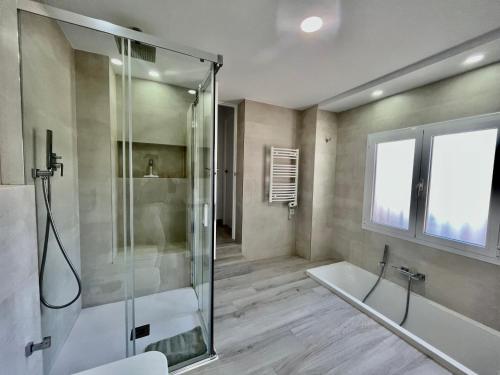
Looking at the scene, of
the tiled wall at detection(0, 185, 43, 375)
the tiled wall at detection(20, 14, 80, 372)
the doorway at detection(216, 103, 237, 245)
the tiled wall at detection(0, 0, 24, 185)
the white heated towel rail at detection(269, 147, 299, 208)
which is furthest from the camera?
the doorway at detection(216, 103, 237, 245)

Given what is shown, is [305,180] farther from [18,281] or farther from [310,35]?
[18,281]

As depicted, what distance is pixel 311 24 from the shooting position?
134cm

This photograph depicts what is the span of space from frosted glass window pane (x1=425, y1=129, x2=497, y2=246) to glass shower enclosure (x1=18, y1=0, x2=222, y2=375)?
227cm

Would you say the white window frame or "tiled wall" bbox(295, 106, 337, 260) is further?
"tiled wall" bbox(295, 106, 337, 260)

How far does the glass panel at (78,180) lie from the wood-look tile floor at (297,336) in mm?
851

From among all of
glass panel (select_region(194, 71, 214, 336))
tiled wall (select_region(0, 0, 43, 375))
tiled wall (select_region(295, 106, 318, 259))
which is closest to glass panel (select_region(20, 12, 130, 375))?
tiled wall (select_region(0, 0, 43, 375))

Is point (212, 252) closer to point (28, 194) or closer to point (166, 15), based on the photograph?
point (28, 194)

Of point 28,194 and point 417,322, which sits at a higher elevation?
point 28,194

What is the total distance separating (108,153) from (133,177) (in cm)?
39

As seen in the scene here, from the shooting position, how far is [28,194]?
A: 0.96 metres

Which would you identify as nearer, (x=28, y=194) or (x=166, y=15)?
(x=28, y=194)

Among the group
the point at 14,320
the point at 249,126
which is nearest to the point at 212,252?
the point at 14,320

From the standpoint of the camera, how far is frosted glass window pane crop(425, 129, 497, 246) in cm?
170

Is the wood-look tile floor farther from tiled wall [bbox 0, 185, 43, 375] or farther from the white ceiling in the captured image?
the white ceiling
